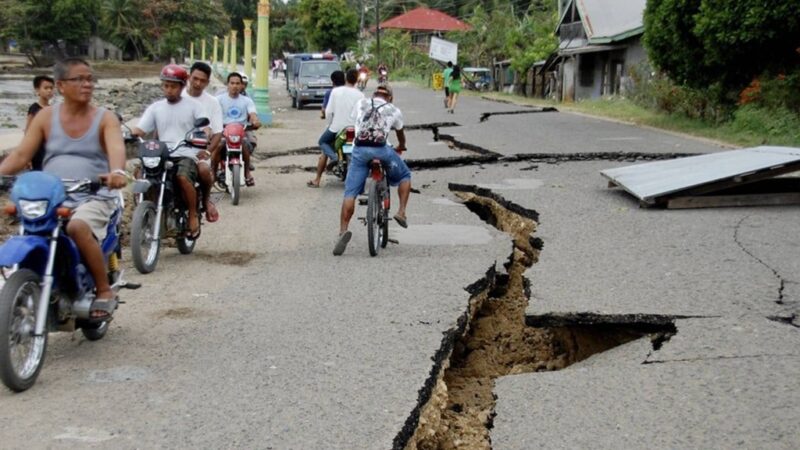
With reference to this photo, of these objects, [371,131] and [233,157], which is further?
[233,157]

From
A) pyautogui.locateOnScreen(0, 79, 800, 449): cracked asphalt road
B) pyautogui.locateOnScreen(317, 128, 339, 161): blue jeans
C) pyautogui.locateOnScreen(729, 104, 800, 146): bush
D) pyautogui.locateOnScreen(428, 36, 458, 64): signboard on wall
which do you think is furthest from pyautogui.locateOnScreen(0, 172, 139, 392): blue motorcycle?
pyautogui.locateOnScreen(428, 36, 458, 64): signboard on wall

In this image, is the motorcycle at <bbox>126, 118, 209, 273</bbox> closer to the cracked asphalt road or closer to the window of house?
the cracked asphalt road

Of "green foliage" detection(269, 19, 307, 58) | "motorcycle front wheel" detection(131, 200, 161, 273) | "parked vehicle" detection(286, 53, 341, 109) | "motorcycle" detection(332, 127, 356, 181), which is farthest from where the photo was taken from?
"green foliage" detection(269, 19, 307, 58)

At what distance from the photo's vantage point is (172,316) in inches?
234

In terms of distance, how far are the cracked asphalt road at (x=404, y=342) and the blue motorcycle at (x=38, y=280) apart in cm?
19

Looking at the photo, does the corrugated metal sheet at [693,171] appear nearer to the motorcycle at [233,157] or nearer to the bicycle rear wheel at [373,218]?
the bicycle rear wheel at [373,218]

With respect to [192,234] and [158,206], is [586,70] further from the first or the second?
[158,206]

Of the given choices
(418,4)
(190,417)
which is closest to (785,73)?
(190,417)

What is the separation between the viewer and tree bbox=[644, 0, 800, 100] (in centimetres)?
1659

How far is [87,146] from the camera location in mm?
5215

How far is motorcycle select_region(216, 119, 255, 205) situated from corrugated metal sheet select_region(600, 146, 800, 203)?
15.0ft

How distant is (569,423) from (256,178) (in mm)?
10053

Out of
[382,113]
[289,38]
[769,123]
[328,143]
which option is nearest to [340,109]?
[328,143]

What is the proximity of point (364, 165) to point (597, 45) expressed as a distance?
34161mm
